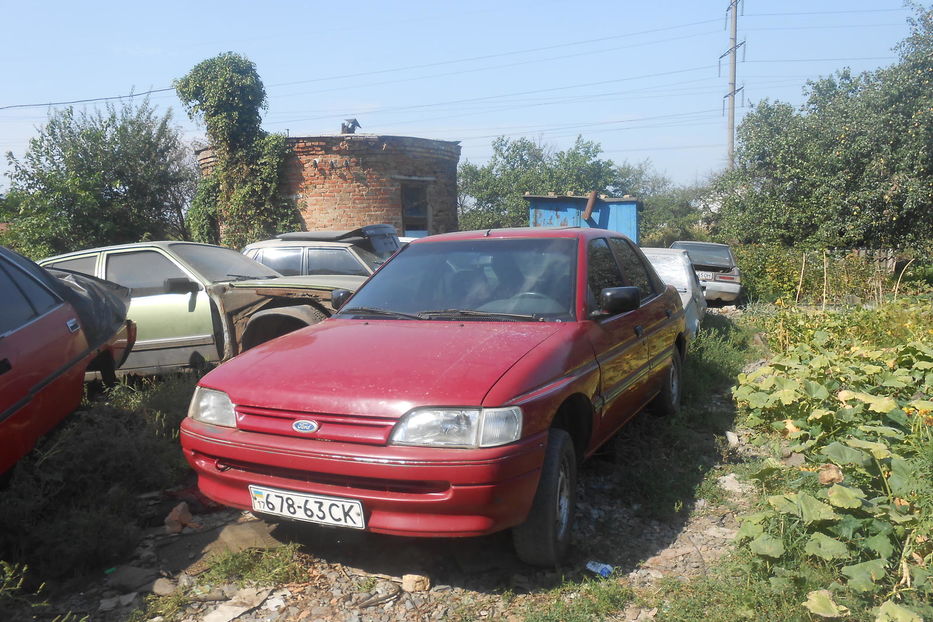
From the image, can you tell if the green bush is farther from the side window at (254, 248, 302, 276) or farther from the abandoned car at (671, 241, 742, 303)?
the abandoned car at (671, 241, 742, 303)

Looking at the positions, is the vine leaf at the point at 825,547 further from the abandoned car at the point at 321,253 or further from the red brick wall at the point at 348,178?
the red brick wall at the point at 348,178

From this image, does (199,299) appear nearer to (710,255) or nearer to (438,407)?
(438,407)

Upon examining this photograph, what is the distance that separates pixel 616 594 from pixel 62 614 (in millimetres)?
2376

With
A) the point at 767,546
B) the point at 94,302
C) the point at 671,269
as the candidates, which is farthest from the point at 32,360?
the point at 671,269

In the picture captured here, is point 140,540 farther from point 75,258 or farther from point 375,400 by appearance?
point 75,258

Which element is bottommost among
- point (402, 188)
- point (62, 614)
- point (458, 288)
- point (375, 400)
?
point (62, 614)

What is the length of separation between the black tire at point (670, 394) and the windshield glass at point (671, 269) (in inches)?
Answer: 116

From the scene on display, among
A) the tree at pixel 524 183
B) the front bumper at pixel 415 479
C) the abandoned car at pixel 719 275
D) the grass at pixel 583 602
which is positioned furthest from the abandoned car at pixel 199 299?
the tree at pixel 524 183

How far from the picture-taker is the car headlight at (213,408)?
10.4 feet

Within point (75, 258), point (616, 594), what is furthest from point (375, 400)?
point (75, 258)

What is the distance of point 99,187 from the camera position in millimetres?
19594

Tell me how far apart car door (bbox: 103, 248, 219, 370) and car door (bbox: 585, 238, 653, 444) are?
3.86m

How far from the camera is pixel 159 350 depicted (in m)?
6.61

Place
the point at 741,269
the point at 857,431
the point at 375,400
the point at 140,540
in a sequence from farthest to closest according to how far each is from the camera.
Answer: the point at 741,269, the point at 857,431, the point at 140,540, the point at 375,400
